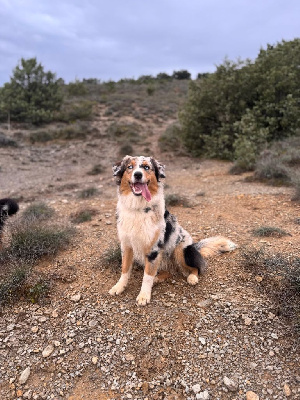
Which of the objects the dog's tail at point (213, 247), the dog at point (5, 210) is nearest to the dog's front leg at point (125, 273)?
the dog's tail at point (213, 247)

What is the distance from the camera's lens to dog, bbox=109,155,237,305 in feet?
9.75

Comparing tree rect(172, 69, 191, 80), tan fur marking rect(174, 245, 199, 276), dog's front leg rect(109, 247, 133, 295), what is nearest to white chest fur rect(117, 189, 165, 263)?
dog's front leg rect(109, 247, 133, 295)

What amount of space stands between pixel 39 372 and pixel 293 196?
19.9 feet

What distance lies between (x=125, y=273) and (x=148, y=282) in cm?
35

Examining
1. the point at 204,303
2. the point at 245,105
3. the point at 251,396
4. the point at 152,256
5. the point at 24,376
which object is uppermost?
the point at 245,105

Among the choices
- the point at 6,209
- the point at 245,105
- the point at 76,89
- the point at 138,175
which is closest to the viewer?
the point at 138,175

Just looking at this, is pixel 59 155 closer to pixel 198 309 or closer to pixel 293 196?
pixel 293 196

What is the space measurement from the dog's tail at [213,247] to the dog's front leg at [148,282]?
886 millimetres

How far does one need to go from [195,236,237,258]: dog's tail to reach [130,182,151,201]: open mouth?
1.34 m

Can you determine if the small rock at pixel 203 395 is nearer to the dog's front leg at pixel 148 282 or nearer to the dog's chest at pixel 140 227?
the dog's front leg at pixel 148 282

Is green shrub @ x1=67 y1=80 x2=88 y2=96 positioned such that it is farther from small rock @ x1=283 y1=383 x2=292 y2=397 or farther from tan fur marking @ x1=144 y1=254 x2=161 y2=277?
small rock @ x1=283 y1=383 x2=292 y2=397

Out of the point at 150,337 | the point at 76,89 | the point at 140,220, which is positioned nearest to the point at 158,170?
the point at 140,220

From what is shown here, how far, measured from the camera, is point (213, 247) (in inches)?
155

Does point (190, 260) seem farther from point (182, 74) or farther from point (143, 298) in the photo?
point (182, 74)
